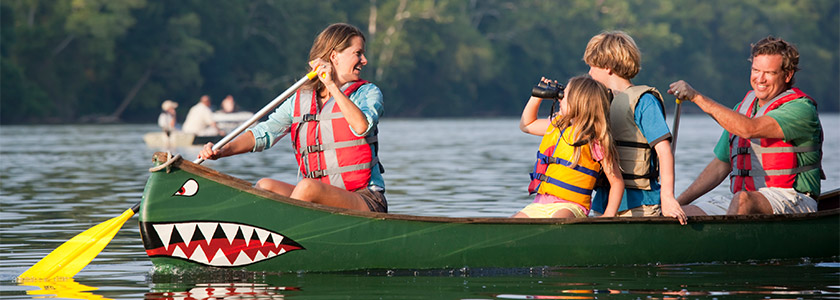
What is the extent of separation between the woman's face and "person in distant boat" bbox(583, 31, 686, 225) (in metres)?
1.09

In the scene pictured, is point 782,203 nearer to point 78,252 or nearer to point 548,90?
point 548,90

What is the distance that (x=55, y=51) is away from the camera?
41.8 meters

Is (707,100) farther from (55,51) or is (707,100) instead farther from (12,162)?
(55,51)

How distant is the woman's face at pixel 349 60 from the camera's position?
5973 mm

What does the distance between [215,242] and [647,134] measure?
2.12 meters

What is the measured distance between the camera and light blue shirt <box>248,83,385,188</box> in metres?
5.98

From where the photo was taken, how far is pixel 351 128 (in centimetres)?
591

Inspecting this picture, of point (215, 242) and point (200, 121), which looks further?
point (200, 121)

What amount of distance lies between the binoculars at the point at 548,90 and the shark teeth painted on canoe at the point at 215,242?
1.35m

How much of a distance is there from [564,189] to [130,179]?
8.89m

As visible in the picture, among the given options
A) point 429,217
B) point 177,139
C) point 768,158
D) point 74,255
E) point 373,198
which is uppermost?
point 177,139

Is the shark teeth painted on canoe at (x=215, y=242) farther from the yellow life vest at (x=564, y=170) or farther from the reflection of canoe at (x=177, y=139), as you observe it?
the reflection of canoe at (x=177, y=139)

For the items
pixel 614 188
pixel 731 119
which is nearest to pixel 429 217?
pixel 614 188

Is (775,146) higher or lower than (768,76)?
lower
